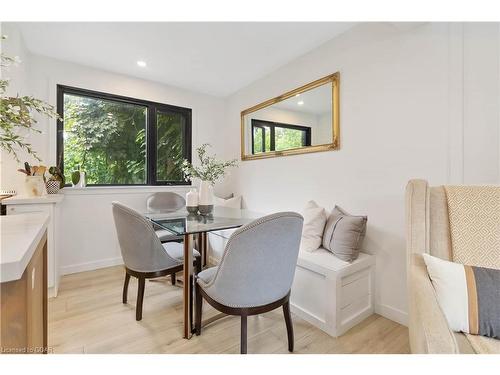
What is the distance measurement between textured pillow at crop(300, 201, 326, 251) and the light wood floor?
0.58m

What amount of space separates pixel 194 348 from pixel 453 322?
4.53 ft

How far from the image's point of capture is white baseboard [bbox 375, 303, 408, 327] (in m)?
1.74

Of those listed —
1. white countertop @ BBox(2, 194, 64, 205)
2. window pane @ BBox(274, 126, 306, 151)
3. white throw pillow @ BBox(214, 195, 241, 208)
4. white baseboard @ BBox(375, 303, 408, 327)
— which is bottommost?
white baseboard @ BBox(375, 303, 408, 327)

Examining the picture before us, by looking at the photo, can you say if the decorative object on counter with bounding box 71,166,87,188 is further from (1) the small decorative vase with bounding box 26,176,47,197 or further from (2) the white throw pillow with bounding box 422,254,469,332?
(2) the white throw pillow with bounding box 422,254,469,332

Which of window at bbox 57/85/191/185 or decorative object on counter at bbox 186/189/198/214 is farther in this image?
window at bbox 57/85/191/185

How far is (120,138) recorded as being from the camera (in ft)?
9.85

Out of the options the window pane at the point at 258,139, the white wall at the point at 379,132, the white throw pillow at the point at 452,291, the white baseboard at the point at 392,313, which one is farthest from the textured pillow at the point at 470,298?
the window pane at the point at 258,139

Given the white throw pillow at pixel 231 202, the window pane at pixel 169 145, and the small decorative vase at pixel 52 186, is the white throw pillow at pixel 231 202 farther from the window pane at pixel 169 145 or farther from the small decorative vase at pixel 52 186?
the small decorative vase at pixel 52 186

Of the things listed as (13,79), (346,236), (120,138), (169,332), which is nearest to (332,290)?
(346,236)

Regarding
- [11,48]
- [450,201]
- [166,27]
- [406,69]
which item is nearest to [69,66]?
[11,48]

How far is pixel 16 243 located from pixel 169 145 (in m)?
2.82

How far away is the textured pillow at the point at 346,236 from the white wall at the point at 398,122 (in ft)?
0.73

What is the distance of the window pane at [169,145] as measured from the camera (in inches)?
128

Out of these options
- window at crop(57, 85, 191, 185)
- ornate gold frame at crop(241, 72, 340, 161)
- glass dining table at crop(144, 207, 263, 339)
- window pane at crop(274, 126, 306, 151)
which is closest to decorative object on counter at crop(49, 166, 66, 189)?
window at crop(57, 85, 191, 185)
